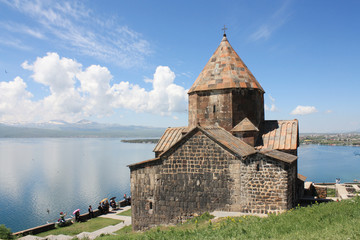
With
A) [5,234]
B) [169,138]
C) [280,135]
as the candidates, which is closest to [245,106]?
[280,135]

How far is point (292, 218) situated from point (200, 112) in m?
5.18

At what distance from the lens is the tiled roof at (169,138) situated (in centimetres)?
1055

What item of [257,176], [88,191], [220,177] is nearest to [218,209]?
[220,177]

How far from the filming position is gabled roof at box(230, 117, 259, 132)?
30.3ft

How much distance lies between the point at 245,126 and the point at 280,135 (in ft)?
4.11

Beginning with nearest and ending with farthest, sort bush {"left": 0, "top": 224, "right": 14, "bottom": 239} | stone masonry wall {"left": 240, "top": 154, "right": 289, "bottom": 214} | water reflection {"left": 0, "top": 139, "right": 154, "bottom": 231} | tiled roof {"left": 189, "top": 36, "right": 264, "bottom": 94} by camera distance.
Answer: stone masonry wall {"left": 240, "top": 154, "right": 289, "bottom": 214} → bush {"left": 0, "top": 224, "right": 14, "bottom": 239} → tiled roof {"left": 189, "top": 36, "right": 264, "bottom": 94} → water reflection {"left": 0, "top": 139, "right": 154, "bottom": 231}

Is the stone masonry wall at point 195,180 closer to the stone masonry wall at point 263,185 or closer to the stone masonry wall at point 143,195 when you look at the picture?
the stone masonry wall at point 143,195

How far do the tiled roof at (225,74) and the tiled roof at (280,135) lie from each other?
4.43 feet

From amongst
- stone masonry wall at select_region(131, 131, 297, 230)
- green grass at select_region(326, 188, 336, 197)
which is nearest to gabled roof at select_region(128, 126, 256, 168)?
stone masonry wall at select_region(131, 131, 297, 230)

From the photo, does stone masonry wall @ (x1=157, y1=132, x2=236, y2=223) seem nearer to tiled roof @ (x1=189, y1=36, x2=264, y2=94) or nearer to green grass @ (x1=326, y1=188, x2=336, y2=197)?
tiled roof @ (x1=189, y1=36, x2=264, y2=94)

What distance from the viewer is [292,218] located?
5.53m

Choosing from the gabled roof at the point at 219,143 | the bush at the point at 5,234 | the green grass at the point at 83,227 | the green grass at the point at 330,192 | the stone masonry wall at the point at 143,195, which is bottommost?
the green grass at the point at 83,227

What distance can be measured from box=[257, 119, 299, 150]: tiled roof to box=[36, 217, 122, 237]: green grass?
685 cm

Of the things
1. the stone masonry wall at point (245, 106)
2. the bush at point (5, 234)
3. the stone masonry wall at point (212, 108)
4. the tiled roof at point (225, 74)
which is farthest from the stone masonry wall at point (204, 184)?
the bush at point (5, 234)
